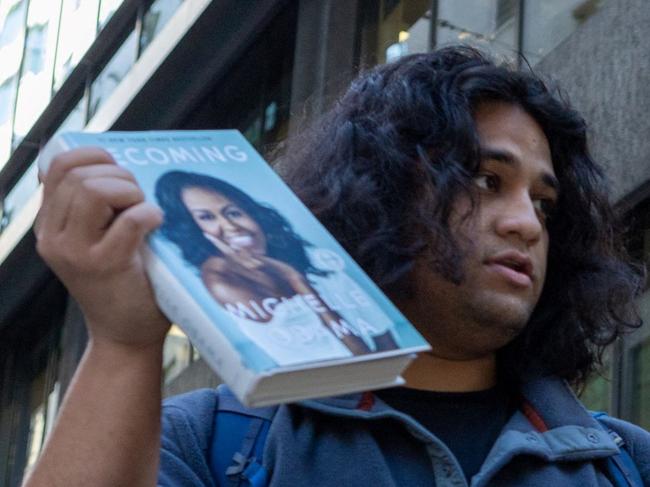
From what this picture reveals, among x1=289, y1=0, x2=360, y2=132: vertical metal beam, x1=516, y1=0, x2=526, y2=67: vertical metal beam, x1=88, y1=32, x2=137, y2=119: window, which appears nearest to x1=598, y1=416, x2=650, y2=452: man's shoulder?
x1=516, y1=0, x2=526, y2=67: vertical metal beam

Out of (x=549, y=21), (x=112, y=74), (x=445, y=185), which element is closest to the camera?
(x=445, y=185)

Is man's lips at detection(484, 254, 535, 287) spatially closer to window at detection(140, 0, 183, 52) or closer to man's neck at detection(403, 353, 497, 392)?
man's neck at detection(403, 353, 497, 392)

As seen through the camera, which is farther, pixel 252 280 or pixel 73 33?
pixel 73 33

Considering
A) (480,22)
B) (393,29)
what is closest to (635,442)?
(480,22)

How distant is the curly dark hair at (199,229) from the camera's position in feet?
6.83

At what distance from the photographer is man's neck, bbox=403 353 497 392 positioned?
108 inches

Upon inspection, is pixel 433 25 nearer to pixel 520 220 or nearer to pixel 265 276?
pixel 520 220

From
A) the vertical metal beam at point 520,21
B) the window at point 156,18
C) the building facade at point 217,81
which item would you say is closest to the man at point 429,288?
the building facade at point 217,81

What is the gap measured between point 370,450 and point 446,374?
29 centimetres

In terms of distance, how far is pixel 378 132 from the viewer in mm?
3127

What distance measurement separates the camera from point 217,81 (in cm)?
1423

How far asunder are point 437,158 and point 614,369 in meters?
4.35

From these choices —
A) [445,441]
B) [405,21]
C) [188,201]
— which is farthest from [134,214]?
[405,21]

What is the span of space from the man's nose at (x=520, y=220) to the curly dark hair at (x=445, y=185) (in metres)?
Answer: 0.09
